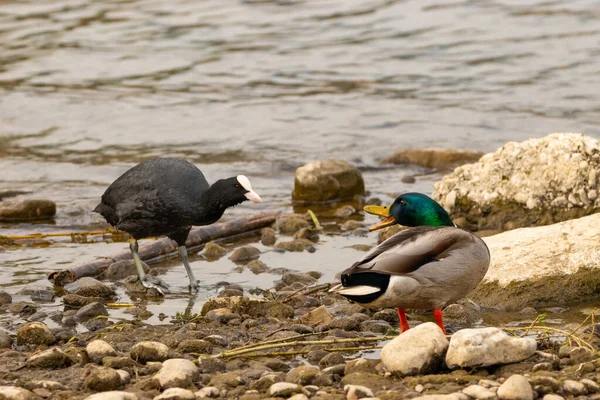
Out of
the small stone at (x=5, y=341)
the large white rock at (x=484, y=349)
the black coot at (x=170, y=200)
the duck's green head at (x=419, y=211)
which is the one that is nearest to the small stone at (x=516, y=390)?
the large white rock at (x=484, y=349)

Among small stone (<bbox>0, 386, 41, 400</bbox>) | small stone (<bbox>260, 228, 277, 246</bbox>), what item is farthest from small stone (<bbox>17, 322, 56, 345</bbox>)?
small stone (<bbox>260, 228, 277, 246</bbox>)

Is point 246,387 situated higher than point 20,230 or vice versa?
point 246,387

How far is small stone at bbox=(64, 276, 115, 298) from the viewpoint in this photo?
9062mm

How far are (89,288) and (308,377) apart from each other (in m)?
3.41

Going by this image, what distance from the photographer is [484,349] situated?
618cm

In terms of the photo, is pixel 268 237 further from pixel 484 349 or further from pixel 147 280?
pixel 484 349

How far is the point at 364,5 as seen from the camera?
28.7m

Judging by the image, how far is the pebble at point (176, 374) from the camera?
614 cm

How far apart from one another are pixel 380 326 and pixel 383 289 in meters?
0.82

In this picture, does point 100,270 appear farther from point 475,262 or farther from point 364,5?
point 364,5

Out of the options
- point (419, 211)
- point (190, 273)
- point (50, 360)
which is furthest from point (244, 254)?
point (50, 360)

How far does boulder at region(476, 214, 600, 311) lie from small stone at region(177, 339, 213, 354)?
→ 8.25 feet

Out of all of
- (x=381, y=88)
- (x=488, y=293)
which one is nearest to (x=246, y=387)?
(x=488, y=293)

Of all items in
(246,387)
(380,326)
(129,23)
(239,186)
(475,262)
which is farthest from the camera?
(129,23)
